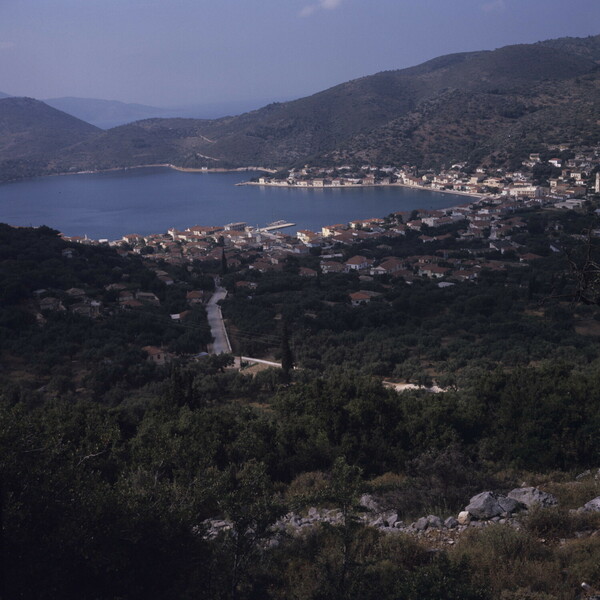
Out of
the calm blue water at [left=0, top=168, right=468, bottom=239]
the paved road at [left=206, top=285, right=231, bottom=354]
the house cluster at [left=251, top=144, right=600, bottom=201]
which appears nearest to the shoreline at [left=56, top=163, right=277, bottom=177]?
the calm blue water at [left=0, top=168, right=468, bottom=239]

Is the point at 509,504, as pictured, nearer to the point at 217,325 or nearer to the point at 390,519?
the point at 390,519

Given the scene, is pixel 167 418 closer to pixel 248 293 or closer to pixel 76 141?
pixel 248 293

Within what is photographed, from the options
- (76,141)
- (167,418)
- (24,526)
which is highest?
(76,141)

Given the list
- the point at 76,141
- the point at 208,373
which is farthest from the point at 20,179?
the point at 208,373

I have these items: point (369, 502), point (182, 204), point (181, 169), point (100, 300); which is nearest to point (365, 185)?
point (182, 204)

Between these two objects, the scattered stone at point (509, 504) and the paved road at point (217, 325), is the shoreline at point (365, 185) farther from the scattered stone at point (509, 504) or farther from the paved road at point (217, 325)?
the scattered stone at point (509, 504)

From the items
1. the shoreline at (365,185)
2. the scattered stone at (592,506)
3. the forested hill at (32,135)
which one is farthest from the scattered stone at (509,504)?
the forested hill at (32,135)

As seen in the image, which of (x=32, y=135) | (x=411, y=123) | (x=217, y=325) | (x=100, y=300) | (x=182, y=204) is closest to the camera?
(x=217, y=325)
